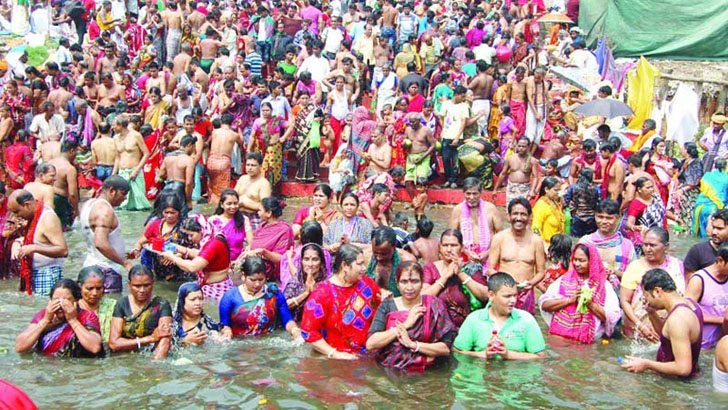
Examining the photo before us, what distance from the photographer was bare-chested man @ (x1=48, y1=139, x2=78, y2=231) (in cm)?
1032

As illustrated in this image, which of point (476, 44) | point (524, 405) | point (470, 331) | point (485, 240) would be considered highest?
point (476, 44)

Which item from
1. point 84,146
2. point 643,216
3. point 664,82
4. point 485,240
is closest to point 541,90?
point 664,82

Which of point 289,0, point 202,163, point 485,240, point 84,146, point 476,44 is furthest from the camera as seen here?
point 289,0

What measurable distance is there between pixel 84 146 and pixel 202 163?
7.90 feet

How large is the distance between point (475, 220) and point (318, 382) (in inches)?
111

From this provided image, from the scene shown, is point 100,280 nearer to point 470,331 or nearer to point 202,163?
point 470,331

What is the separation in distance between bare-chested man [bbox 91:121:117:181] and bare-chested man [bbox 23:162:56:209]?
3285 millimetres

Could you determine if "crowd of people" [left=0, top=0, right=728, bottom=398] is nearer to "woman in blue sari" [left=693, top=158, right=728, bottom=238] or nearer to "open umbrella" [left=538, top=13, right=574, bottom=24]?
"woman in blue sari" [left=693, top=158, right=728, bottom=238]

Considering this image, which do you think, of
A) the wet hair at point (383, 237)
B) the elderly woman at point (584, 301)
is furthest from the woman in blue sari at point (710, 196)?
the wet hair at point (383, 237)

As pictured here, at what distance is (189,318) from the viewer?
6828 millimetres

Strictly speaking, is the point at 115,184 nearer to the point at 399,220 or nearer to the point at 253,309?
the point at 253,309

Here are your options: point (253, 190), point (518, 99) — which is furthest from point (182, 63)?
point (253, 190)

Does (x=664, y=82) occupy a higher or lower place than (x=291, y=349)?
higher

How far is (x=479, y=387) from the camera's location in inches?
249
